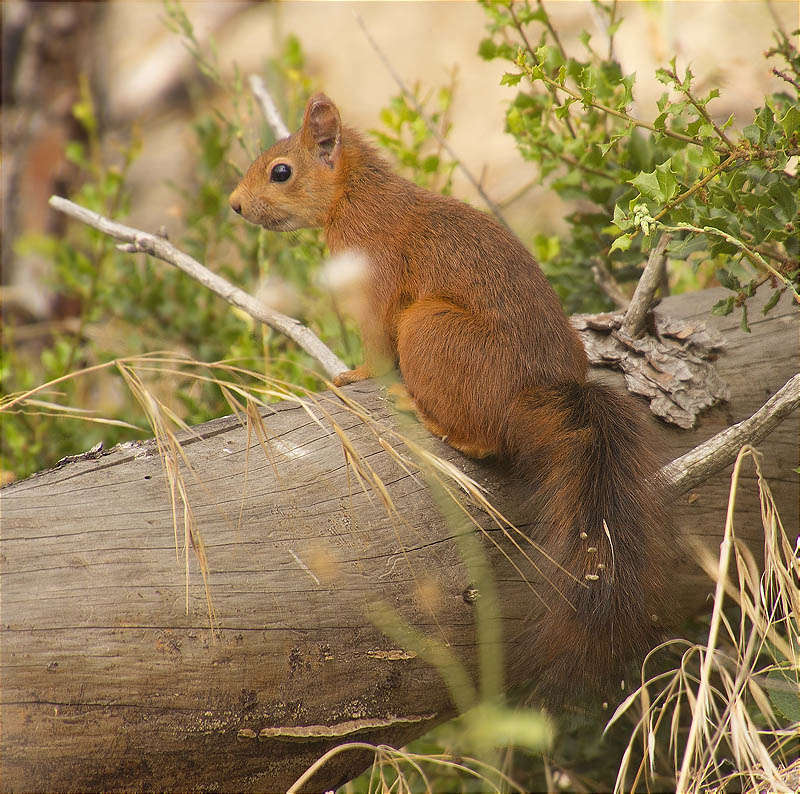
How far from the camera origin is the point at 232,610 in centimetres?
165

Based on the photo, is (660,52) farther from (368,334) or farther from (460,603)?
(460,603)

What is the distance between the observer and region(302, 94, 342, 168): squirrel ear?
8.89 feet

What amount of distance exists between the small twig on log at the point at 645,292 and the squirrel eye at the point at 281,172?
1173 millimetres

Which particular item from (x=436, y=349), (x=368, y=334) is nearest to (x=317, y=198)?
(x=368, y=334)

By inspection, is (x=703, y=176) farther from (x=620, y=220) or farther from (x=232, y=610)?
(x=232, y=610)

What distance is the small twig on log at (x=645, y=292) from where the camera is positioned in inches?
84.1

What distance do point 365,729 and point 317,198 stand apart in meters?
1.65

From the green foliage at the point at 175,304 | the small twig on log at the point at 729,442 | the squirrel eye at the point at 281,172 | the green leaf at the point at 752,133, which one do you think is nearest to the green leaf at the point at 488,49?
the squirrel eye at the point at 281,172

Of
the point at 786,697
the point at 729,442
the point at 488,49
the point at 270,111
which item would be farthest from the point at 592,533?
the point at 270,111

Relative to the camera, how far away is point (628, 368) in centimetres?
226

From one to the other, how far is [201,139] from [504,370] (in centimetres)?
289

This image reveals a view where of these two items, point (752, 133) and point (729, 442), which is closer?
point (729, 442)

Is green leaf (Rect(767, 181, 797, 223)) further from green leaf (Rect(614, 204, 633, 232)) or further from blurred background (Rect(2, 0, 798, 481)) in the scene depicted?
blurred background (Rect(2, 0, 798, 481))

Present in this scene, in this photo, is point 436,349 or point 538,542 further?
point 436,349
